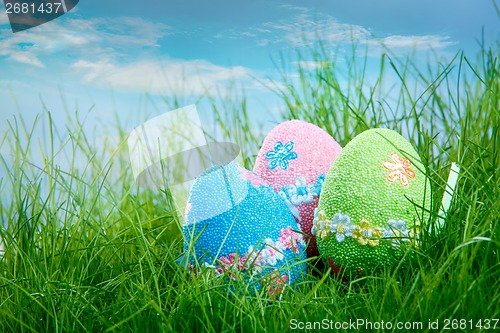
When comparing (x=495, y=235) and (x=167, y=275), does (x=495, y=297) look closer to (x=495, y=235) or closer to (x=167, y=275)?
(x=495, y=235)

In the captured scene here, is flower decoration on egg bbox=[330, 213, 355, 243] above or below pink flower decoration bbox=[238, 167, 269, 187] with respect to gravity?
below

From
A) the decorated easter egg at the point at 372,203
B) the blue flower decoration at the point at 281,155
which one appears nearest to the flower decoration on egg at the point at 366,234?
the decorated easter egg at the point at 372,203

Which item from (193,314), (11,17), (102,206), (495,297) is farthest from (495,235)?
(11,17)

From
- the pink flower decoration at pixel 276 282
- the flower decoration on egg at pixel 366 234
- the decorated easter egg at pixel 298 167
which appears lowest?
the pink flower decoration at pixel 276 282

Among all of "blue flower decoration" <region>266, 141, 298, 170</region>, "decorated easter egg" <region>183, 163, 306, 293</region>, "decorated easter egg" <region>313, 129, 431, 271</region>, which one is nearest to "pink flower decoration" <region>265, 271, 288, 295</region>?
"decorated easter egg" <region>183, 163, 306, 293</region>

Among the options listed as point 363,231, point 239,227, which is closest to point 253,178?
→ point 239,227

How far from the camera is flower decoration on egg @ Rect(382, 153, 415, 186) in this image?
1154 millimetres

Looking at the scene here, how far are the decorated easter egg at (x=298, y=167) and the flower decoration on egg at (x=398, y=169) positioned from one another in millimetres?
186

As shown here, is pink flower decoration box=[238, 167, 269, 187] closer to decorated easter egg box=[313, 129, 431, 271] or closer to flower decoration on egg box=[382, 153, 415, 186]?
decorated easter egg box=[313, 129, 431, 271]

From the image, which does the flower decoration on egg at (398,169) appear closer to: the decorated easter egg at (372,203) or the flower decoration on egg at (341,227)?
the decorated easter egg at (372,203)

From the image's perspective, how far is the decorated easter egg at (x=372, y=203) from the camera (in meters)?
1.14

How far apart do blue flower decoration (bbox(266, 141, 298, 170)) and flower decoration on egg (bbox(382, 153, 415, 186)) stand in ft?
0.72

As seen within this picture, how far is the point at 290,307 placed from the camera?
41.0 inches

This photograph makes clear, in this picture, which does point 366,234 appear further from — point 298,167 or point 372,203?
point 298,167
